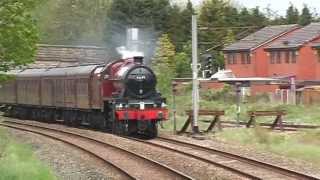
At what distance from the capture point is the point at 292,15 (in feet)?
334

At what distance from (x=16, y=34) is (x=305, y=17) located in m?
84.0

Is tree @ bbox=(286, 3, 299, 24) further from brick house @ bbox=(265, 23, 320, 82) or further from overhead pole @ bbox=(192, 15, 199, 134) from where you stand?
overhead pole @ bbox=(192, 15, 199, 134)

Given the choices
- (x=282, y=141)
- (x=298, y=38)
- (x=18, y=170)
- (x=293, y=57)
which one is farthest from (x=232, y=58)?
(x=18, y=170)

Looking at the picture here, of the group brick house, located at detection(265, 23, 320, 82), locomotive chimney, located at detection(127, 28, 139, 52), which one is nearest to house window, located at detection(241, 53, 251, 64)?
brick house, located at detection(265, 23, 320, 82)

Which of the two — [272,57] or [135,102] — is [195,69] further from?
[272,57]

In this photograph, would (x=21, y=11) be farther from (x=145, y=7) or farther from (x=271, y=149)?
(x=145, y=7)

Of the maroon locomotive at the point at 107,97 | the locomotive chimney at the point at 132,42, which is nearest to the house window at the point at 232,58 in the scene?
the locomotive chimney at the point at 132,42

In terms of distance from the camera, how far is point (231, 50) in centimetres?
8000

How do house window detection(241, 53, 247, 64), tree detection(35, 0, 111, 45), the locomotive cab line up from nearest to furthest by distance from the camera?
the locomotive cab < house window detection(241, 53, 247, 64) < tree detection(35, 0, 111, 45)

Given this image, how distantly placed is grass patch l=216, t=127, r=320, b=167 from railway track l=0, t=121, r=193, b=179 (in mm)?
4264

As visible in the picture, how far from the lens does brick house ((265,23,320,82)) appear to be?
2790 inches

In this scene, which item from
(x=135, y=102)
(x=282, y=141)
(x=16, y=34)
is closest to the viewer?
(x=16, y=34)

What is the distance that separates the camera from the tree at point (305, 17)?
98500 millimetres

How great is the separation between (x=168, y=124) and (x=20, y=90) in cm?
1222
